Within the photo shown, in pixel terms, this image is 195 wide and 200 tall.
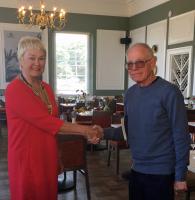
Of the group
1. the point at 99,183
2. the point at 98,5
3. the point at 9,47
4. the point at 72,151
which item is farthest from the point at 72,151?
the point at 98,5

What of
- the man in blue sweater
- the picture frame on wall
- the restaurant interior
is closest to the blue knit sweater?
the man in blue sweater

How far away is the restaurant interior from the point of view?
623 centimetres

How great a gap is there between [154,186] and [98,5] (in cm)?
802

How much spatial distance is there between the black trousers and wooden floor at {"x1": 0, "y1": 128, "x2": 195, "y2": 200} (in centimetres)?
173

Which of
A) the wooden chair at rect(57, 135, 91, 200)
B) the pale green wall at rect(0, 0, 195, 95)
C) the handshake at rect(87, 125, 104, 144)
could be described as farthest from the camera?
the pale green wall at rect(0, 0, 195, 95)

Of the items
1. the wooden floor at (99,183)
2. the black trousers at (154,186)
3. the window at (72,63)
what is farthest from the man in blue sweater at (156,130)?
the window at (72,63)

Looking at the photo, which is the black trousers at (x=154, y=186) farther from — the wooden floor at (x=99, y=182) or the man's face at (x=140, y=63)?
the wooden floor at (x=99, y=182)

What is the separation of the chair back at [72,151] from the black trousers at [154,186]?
1173 millimetres

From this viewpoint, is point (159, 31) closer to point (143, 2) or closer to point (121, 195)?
point (143, 2)

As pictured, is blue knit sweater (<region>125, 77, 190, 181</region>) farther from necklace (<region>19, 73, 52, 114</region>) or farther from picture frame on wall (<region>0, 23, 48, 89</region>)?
picture frame on wall (<region>0, 23, 48, 89</region>)

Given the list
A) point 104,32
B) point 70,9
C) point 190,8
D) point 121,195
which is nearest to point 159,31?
point 190,8

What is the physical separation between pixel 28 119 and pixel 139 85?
0.70m

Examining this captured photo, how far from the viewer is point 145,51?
166 centimetres

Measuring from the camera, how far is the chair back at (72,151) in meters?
2.91
